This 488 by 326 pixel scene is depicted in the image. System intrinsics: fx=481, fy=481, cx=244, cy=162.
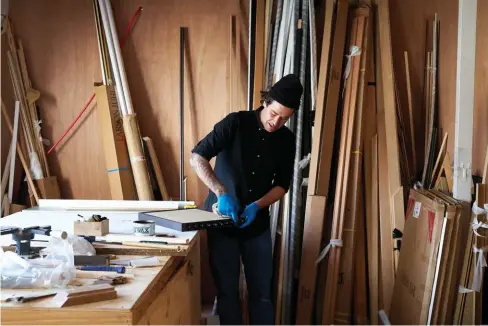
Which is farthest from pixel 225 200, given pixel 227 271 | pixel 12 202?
pixel 12 202

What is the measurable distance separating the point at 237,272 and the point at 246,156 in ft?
1.71

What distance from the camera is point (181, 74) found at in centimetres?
272

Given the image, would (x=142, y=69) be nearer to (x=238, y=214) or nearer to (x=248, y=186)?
Result: (x=248, y=186)

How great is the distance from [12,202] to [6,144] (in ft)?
1.11

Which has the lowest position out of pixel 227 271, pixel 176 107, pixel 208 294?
pixel 208 294

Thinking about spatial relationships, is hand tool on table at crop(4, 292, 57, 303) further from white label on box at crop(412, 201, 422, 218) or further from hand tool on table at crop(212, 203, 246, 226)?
white label on box at crop(412, 201, 422, 218)

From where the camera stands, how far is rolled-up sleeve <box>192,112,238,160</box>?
6.75 ft

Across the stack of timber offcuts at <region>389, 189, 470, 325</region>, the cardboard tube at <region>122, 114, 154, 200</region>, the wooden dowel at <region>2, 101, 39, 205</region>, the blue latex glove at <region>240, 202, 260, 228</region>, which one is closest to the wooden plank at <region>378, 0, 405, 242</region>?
the stack of timber offcuts at <region>389, 189, 470, 325</region>

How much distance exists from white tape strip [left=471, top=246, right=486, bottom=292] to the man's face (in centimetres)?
94

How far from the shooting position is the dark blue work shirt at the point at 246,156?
210 centimetres

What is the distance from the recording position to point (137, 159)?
2.67 m

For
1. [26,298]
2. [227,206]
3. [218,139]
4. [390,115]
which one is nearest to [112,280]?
[26,298]

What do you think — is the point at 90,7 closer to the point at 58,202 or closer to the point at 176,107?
the point at 176,107

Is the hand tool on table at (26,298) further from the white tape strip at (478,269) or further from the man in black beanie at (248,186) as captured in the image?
the white tape strip at (478,269)
